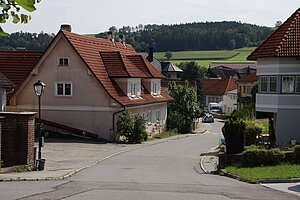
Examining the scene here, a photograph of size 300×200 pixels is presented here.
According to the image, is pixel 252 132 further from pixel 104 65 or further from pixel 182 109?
pixel 182 109

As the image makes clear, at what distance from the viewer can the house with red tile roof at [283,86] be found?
34.1 m

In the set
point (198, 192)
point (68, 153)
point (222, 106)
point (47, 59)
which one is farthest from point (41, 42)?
point (198, 192)

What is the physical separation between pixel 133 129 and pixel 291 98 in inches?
572

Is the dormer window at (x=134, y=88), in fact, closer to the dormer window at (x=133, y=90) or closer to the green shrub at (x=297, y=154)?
the dormer window at (x=133, y=90)

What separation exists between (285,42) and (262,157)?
11.7 m

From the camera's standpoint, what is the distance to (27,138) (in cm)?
2356

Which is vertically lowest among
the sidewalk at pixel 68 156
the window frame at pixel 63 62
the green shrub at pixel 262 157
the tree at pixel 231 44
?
the sidewalk at pixel 68 156

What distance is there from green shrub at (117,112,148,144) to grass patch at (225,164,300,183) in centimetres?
1903

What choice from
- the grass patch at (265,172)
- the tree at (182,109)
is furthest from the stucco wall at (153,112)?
the grass patch at (265,172)

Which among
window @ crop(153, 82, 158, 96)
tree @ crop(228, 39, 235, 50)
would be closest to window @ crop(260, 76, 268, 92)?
window @ crop(153, 82, 158, 96)

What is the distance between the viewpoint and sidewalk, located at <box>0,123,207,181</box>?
2188 cm

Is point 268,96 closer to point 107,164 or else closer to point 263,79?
point 263,79

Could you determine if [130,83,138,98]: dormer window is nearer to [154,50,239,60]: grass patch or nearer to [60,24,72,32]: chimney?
[60,24,72,32]: chimney

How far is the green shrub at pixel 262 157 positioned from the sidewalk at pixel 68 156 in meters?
7.41
